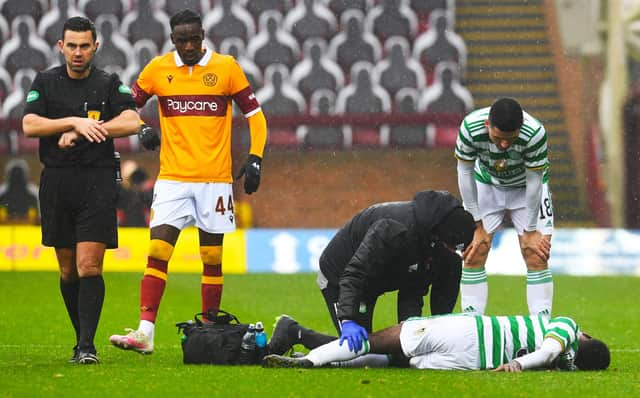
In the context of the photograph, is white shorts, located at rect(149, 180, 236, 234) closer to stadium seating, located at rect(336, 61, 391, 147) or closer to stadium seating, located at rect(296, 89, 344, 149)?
stadium seating, located at rect(296, 89, 344, 149)

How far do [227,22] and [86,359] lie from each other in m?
14.6

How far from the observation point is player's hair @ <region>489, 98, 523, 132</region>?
27.2 feet

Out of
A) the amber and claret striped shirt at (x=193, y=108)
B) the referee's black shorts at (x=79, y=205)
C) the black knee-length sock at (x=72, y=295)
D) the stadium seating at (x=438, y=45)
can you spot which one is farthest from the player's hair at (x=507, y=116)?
the stadium seating at (x=438, y=45)

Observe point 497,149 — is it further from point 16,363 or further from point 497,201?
point 16,363

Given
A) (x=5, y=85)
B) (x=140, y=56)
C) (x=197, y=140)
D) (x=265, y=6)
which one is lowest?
(x=197, y=140)

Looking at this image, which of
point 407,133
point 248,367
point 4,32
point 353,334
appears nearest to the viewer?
point 353,334

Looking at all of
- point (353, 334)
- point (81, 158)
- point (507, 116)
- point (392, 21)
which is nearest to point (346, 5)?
point (392, 21)

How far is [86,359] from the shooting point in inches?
301

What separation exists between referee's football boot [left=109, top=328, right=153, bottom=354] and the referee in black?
15cm

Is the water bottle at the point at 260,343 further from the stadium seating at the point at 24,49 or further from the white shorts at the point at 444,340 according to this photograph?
the stadium seating at the point at 24,49

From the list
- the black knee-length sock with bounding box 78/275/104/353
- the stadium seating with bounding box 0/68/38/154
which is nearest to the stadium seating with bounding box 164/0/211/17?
the stadium seating with bounding box 0/68/38/154

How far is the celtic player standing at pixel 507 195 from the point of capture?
8.93m

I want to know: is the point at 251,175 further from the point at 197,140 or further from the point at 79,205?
the point at 79,205

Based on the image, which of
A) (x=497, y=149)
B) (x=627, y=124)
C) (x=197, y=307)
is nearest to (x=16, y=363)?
(x=497, y=149)
